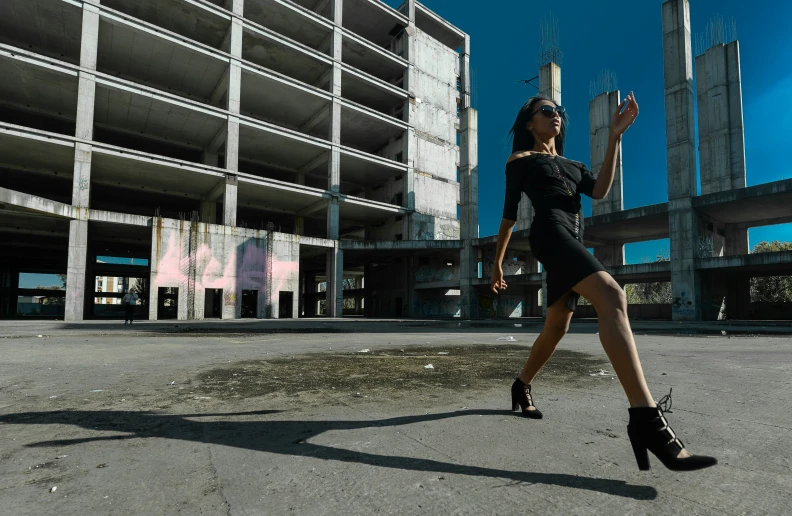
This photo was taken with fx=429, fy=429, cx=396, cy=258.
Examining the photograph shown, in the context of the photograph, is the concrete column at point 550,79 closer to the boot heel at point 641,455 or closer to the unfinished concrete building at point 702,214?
the unfinished concrete building at point 702,214

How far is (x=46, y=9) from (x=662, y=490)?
34127 millimetres

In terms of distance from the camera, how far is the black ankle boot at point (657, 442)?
61.4 inches

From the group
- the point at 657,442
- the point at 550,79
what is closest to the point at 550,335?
the point at 657,442

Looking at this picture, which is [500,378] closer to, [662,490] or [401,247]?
[662,490]

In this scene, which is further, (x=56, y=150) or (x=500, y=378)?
(x=56, y=150)

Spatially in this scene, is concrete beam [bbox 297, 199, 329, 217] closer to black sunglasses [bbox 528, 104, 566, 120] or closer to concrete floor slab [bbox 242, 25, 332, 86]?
concrete floor slab [bbox 242, 25, 332, 86]

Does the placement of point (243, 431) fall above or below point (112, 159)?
below

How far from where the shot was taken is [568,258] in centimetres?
215

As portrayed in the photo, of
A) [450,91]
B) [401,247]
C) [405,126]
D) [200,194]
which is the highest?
[450,91]

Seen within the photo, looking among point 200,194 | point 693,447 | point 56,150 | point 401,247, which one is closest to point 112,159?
point 56,150

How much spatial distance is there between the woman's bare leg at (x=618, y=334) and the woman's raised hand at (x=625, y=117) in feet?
2.74

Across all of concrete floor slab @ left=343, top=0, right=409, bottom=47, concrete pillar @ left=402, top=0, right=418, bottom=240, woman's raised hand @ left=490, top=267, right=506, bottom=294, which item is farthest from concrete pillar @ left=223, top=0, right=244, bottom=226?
woman's raised hand @ left=490, top=267, right=506, bottom=294

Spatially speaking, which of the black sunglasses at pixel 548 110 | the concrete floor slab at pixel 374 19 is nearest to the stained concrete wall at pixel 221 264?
the concrete floor slab at pixel 374 19

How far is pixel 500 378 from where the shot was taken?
391 cm
